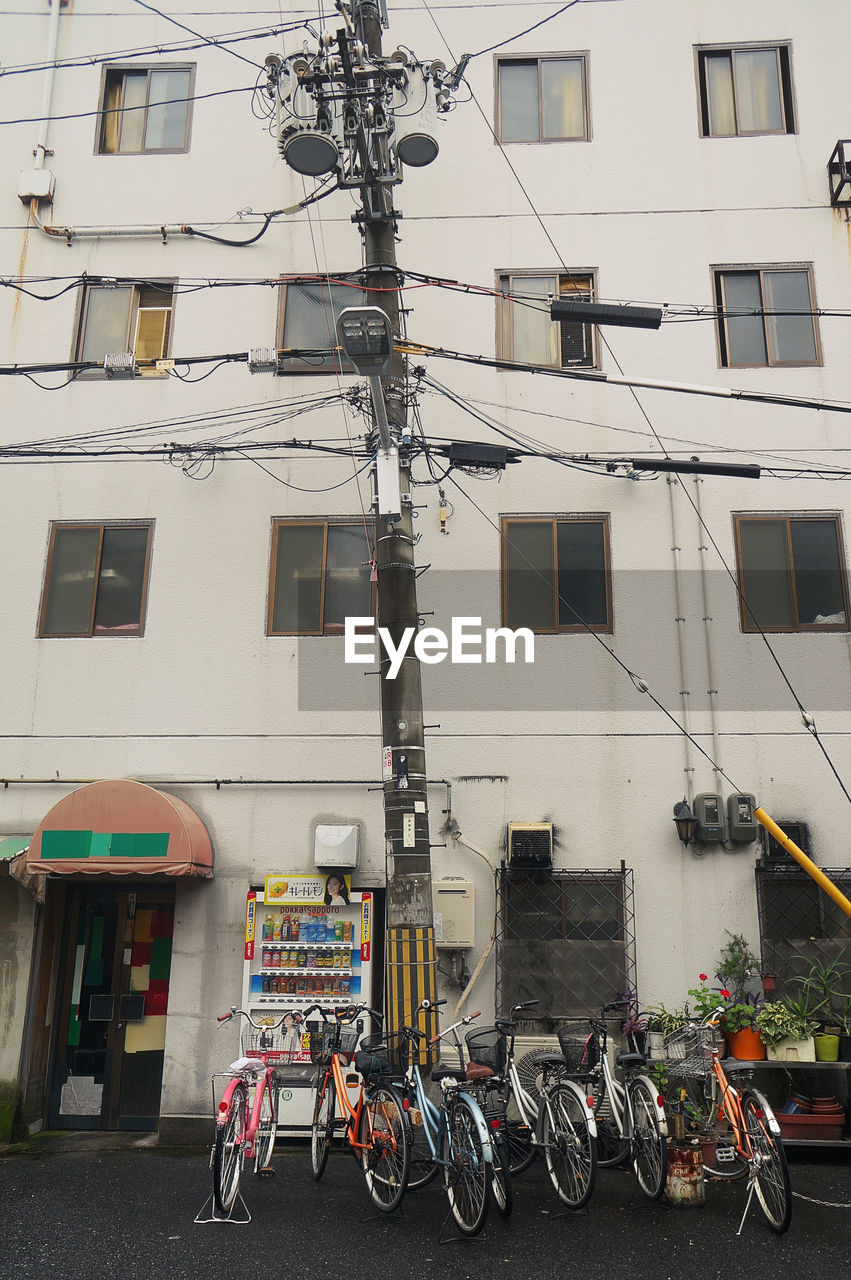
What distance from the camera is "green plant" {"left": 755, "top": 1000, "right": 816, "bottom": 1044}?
9.59 meters

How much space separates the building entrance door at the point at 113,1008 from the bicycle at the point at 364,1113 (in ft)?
10.1

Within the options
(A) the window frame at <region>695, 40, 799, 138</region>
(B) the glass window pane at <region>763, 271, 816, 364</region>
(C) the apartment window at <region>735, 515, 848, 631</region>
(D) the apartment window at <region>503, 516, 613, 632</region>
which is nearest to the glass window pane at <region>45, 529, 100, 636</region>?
(D) the apartment window at <region>503, 516, 613, 632</region>

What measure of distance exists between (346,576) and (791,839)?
18.9ft

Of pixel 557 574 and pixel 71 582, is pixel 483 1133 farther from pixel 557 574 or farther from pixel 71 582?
pixel 71 582

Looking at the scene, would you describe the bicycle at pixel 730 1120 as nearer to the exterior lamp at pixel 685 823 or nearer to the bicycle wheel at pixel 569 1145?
the bicycle wheel at pixel 569 1145

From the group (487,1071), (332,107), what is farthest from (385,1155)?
(332,107)

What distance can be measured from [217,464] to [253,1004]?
20.6 ft

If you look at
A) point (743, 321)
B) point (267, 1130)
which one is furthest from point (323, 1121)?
point (743, 321)

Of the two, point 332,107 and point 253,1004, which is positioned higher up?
point 332,107

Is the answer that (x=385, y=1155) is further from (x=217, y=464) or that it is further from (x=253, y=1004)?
(x=217, y=464)

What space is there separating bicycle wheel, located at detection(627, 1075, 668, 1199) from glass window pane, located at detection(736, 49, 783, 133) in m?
11.6

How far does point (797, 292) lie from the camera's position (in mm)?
12328

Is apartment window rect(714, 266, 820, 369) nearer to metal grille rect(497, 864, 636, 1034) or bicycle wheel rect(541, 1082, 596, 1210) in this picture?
metal grille rect(497, 864, 636, 1034)

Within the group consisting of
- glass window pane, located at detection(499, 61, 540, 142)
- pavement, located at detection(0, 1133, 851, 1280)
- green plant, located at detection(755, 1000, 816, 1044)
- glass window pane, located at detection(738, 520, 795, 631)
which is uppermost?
glass window pane, located at detection(499, 61, 540, 142)
